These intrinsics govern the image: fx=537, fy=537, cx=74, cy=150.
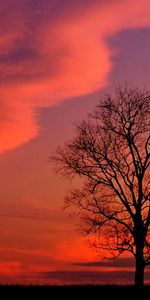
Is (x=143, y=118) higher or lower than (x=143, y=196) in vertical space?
higher

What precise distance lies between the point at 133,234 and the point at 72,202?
4.70 meters
